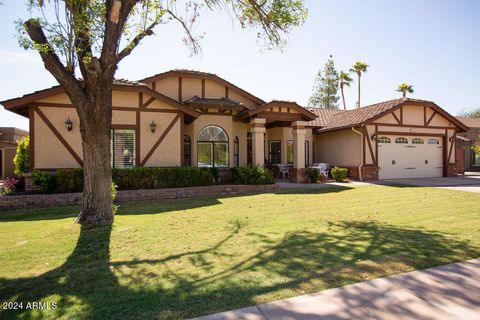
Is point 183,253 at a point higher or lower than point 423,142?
lower

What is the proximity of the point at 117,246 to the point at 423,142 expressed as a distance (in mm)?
19965

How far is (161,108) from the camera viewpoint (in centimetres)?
1289

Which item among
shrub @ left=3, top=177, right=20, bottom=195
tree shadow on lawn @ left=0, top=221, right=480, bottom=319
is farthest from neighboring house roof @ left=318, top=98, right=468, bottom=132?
shrub @ left=3, top=177, right=20, bottom=195

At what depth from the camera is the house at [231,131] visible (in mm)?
11492

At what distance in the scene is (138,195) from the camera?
11.0 metres

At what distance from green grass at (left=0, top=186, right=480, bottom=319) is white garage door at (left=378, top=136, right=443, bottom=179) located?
959 cm

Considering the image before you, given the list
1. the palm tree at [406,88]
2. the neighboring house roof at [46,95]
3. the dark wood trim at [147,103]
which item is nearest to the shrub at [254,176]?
the neighboring house roof at [46,95]

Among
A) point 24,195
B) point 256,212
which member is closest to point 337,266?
point 256,212

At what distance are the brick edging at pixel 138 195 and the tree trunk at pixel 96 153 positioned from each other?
3784mm

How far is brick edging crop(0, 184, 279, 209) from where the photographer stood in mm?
9594

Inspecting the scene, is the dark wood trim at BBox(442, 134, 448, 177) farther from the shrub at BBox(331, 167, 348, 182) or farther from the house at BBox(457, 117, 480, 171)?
the house at BBox(457, 117, 480, 171)

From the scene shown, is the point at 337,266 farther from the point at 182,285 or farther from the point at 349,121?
the point at 349,121

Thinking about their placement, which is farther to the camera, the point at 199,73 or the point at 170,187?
the point at 199,73

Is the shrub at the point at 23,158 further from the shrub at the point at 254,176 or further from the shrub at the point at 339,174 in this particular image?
the shrub at the point at 339,174
